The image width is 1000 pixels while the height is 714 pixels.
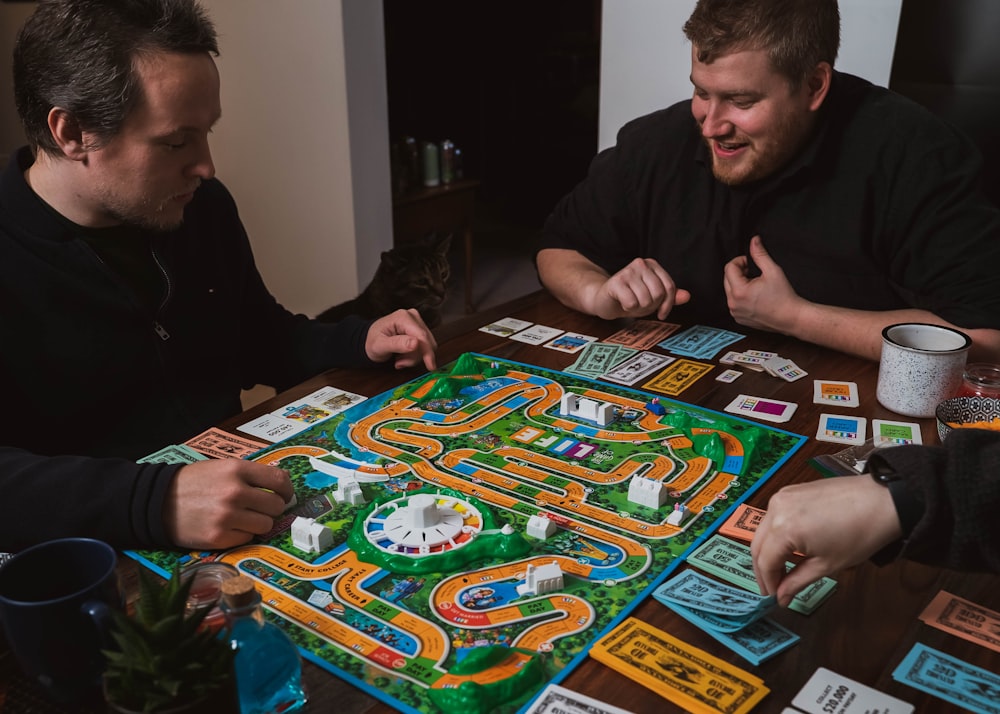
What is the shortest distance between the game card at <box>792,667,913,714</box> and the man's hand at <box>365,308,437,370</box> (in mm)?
888

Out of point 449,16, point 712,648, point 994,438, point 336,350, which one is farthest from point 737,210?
point 449,16

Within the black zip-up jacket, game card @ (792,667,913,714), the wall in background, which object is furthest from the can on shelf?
game card @ (792,667,913,714)

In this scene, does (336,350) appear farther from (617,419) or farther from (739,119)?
(739,119)

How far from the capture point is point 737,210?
175 centimetres

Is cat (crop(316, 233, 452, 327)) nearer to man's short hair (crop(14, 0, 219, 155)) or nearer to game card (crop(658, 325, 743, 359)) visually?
game card (crop(658, 325, 743, 359))

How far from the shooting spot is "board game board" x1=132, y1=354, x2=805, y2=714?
80 cm

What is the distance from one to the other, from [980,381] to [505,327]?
87 centimetres

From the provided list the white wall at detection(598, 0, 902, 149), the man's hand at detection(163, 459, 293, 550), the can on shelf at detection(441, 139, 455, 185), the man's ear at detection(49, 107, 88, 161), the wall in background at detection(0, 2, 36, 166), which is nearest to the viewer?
the man's hand at detection(163, 459, 293, 550)

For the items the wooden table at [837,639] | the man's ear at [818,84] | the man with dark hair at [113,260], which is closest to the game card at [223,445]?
the man with dark hair at [113,260]

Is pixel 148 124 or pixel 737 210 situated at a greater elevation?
pixel 148 124

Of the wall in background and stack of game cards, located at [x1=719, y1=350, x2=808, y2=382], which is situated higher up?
the wall in background

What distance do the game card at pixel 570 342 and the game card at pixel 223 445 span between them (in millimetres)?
625

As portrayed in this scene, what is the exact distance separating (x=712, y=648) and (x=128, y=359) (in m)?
1.11

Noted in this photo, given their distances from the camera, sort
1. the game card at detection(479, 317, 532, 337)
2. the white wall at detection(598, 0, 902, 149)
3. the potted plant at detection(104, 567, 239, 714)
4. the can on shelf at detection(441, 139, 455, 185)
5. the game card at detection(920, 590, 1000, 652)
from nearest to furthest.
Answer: the potted plant at detection(104, 567, 239, 714), the game card at detection(920, 590, 1000, 652), the game card at detection(479, 317, 532, 337), the white wall at detection(598, 0, 902, 149), the can on shelf at detection(441, 139, 455, 185)
